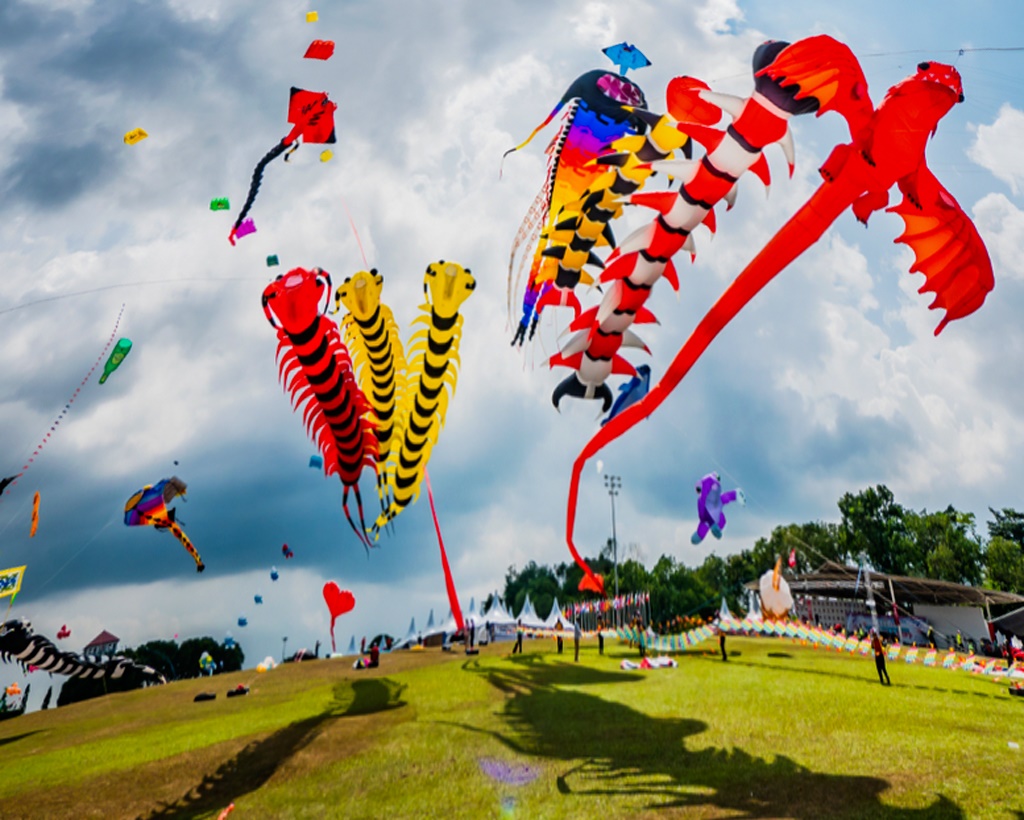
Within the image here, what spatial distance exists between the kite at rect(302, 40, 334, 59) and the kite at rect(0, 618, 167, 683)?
65.7ft

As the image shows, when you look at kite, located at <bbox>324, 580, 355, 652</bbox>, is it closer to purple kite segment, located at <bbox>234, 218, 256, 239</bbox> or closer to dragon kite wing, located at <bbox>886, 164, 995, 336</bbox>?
purple kite segment, located at <bbox>234, 218, 256, 239</bbox>

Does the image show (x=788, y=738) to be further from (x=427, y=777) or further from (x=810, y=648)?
(x=810, y=648)

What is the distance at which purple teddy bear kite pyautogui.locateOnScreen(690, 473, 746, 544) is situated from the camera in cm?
2458

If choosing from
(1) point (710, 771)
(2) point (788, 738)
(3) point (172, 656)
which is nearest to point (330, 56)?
(1) point (710, 771)

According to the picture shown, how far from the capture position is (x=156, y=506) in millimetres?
20438

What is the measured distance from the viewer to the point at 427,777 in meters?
10.9

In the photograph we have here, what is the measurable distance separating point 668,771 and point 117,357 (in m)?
15.9

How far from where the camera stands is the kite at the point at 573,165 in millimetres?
10445

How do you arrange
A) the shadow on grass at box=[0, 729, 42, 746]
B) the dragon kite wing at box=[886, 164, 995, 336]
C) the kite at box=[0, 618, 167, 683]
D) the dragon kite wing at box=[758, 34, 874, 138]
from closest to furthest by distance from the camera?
the dragon kite wing at box=[758, 34, 874, 138], the dragon kite wing at box=[886, 164, 995, 336], the shadow on grass at box=[0, 729, 42, 746], the kite at box=[0, 618, 167, 683]

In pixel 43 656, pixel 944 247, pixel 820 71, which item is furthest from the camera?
pixel 43 656

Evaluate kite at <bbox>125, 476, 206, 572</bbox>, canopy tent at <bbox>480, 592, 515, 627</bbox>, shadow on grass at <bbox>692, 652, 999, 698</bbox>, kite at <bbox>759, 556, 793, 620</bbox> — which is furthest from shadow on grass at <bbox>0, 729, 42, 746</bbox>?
kite at <bbox>759, 556, 793, 620</bbox>

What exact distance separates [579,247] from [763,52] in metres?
3.94

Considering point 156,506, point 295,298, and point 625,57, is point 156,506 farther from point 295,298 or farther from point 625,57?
point 625,57

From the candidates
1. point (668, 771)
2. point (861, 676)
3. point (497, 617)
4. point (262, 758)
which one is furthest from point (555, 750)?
point (497, 617)
